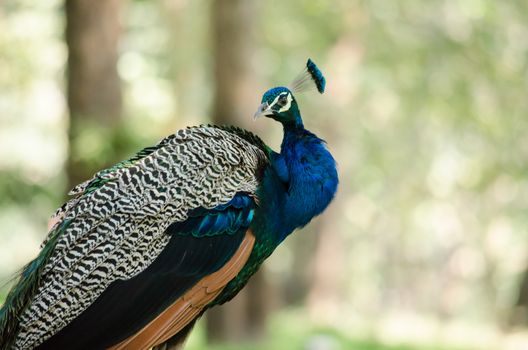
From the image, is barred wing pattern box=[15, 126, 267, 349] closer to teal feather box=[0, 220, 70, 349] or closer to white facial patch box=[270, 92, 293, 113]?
teal feather box=[0, 220, 70, 349]

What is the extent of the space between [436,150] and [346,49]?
5.98 metres

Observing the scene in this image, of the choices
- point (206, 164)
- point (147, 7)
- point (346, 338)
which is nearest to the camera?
point (206, 164)

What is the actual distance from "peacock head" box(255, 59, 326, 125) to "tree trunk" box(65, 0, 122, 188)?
2.72 m

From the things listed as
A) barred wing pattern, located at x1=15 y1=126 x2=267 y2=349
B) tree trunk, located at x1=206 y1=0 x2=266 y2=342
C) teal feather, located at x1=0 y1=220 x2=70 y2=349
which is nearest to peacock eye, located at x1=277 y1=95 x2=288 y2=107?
barred wing pattern, located at x1=15 y1=126 x2=267 y2=349

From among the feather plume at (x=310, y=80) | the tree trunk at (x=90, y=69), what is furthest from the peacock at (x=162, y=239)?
the tree trunk at (x=90, y=69)

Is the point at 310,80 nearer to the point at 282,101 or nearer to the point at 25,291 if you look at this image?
the point at 282,101

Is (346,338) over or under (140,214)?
over

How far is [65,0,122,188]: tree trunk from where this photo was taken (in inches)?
238

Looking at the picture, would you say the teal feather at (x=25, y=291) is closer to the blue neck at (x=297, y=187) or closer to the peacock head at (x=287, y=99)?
the blue neck at (x=297, y=187)

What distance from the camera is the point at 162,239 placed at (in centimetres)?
309

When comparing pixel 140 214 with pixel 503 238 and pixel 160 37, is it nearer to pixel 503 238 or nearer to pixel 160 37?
pixel 160 37

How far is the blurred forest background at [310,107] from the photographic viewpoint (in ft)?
21.5

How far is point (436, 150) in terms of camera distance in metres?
16.1

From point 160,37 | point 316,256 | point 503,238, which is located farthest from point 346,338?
point 503,238
